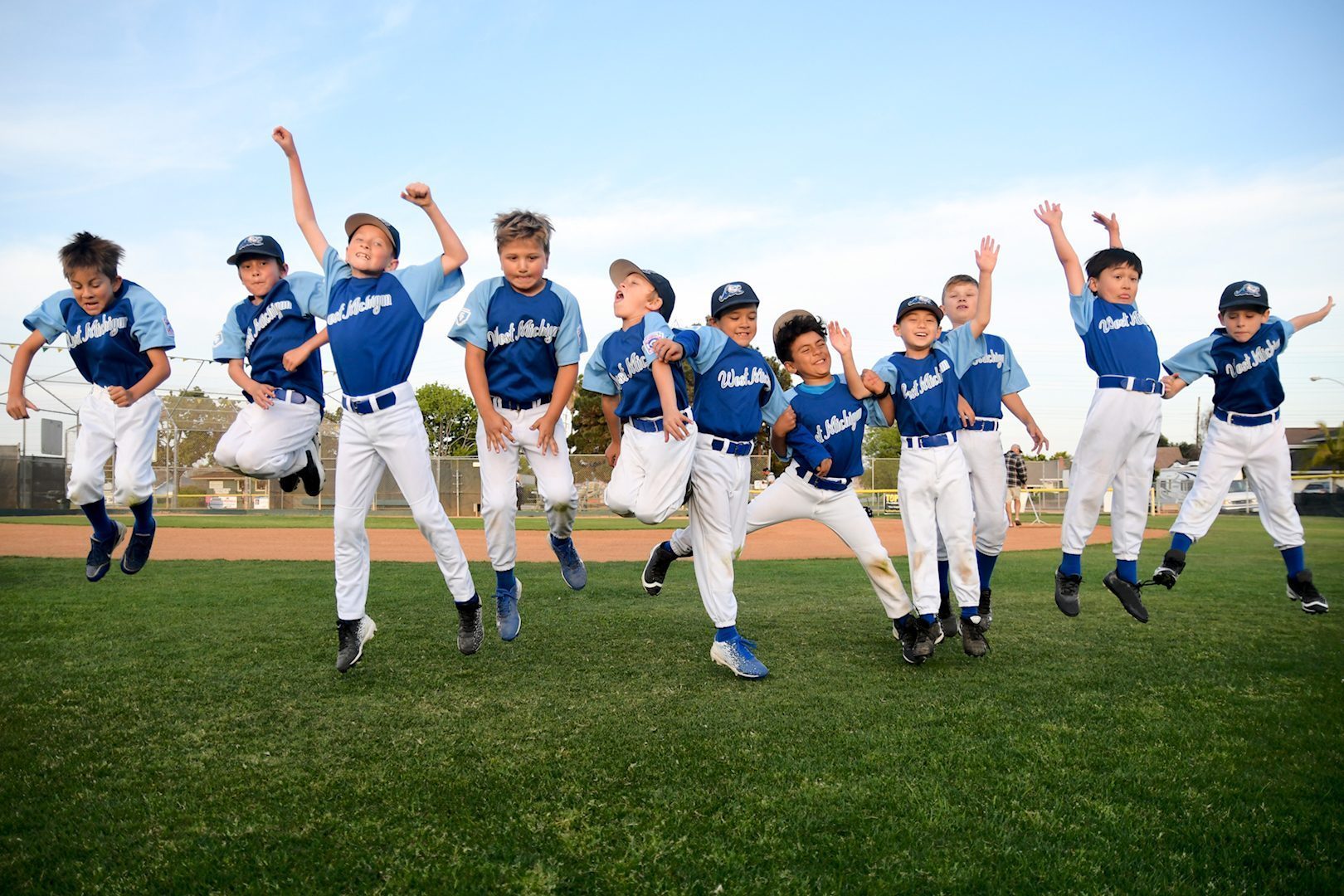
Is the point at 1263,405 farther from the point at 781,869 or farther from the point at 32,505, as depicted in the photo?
the point at 32,505

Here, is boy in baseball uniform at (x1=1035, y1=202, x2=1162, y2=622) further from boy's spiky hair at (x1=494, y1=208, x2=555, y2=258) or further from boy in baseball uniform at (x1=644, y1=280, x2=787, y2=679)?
boy's spiky hair at (x1=494, y1=208, x2=555, y2=258)

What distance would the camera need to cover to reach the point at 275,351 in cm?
575

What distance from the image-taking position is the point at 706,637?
6.41 metres

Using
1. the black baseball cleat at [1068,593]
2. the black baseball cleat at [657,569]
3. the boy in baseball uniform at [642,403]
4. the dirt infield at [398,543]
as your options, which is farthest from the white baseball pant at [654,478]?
the dirt infield at [398,543]

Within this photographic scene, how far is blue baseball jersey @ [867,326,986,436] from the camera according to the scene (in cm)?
561

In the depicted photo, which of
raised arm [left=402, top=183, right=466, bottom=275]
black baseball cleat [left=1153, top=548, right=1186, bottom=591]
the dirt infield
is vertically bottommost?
the dirt infield

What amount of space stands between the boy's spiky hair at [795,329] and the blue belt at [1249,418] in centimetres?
308

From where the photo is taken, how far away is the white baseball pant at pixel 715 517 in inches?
209

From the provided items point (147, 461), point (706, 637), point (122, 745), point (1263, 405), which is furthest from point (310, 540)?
point (1263, 405)

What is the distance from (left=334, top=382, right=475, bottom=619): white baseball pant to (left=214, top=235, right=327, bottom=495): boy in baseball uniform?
0.67 meters

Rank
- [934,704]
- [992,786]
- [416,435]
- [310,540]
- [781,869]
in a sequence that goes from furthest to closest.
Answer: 1. [310,540]
2. [416,435]
3. [934,704]
4. [992,786]
5. [781,869]

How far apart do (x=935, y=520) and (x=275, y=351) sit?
4280 millimetres

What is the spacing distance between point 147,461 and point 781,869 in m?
5.28

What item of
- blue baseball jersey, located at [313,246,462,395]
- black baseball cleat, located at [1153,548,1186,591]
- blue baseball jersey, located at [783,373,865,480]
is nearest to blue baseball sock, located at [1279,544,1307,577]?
black baseball cleat, located at [1153,548,1186,591]
